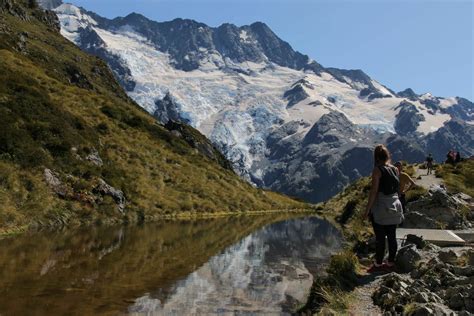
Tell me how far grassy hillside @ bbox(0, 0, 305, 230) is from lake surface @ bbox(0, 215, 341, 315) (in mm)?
7556

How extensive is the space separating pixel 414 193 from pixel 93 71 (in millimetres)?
85132

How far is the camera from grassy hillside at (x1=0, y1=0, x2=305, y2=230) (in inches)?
1326

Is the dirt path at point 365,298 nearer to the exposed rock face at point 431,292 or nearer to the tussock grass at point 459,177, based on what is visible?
the exposed rock face at point 431,292

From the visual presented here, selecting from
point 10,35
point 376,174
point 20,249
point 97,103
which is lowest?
point 20,249

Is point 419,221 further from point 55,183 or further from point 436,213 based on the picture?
point 55,183

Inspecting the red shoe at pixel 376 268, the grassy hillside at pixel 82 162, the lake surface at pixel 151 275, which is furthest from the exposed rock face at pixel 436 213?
the grassy hillside at pixel 82 162

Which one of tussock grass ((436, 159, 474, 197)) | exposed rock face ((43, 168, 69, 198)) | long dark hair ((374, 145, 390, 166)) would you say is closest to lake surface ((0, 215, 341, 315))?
long dark hair ((374, 145, 390, 166))

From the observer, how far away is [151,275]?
1586 centimetres

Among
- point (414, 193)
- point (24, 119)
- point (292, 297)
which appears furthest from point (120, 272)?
point (24, 119)

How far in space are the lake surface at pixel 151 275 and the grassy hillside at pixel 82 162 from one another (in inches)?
297

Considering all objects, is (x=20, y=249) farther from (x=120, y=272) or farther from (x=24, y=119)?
(x=24, y=119)

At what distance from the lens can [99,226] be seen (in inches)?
1320

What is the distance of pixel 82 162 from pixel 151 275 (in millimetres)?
28178

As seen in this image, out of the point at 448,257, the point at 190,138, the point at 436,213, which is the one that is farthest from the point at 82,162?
the point at 190,138
